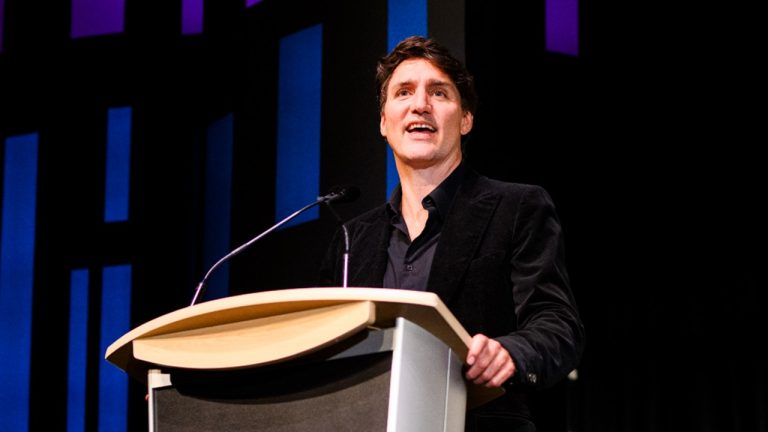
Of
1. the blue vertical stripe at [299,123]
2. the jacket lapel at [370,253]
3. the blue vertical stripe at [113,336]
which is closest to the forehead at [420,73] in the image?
the jacket lapel at [370,253]

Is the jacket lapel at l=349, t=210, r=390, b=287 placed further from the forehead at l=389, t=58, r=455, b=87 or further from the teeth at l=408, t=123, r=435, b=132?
the forehead at l=389, t=58, r=455, b=87

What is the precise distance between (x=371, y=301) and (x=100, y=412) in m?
3.74

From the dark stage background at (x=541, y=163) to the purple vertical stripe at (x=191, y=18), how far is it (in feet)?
0.15

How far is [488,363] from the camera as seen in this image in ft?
4.97

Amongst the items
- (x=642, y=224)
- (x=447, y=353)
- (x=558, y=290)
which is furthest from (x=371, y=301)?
(x=642, y=224)

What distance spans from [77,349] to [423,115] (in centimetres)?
313

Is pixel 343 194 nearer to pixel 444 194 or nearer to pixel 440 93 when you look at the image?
pixel 444 194

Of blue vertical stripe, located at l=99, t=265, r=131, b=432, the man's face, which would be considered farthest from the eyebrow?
blue vertical stripe, located at l=99, t=265, r=131, b=432

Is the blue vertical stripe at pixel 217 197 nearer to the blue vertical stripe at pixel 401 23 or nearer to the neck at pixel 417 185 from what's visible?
the blue vertical stripe at pixel 401 23

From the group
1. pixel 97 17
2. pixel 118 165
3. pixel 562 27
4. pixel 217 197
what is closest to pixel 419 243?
pixel 562 27

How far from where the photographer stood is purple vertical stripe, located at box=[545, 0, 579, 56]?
405cm

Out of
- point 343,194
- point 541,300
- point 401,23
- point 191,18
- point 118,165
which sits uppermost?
point 191,18

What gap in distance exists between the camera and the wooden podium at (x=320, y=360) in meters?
1.38

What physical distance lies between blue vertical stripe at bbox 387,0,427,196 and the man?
37.0 inches
